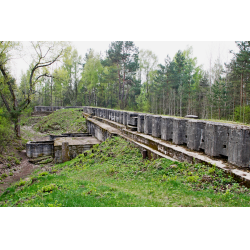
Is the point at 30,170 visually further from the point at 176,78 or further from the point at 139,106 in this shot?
the point at 139,106

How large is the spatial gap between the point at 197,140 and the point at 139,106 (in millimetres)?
31766

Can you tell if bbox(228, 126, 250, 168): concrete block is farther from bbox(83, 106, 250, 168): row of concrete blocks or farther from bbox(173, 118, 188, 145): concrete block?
bbox(173, 118, 188, 145): concrete block

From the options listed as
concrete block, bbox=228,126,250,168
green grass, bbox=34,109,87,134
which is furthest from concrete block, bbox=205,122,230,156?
green grass, bbox=34,109,87,134

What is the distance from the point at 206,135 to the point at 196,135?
40 cm

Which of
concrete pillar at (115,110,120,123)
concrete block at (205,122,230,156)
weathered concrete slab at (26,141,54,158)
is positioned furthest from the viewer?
weathered concrete slab at (26,141,54,158)

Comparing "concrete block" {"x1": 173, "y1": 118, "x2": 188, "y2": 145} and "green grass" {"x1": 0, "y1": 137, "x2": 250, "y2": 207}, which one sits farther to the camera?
"concrete block" {"x1": 173, "y1": 118, "x2": 188, "y2": 145}

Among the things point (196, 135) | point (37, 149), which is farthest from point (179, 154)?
point (37, 149)

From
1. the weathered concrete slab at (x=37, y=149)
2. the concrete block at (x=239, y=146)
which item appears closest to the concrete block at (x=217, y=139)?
the concrete block at (x=239, y=146)

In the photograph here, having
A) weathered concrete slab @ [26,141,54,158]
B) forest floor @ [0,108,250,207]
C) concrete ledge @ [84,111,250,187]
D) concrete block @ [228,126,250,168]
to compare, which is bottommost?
weathered concrete slab @ [26,141,54,158]

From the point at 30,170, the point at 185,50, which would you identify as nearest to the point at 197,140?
the point at 30,170

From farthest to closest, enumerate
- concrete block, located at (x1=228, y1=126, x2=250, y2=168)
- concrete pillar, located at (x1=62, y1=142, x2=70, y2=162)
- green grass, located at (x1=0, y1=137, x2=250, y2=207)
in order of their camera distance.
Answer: concrete pillar, located at (x1=62, y1=142, x2=70, y2=162) → concrete block, located at (x1=228, y1=126, x2=250, y2=168) → green grass, located at (x1=0, y1=137, x2=250, y2=207)

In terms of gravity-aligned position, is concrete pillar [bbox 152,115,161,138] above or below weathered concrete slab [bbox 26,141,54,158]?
above

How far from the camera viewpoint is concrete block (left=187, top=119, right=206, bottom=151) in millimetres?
5801
